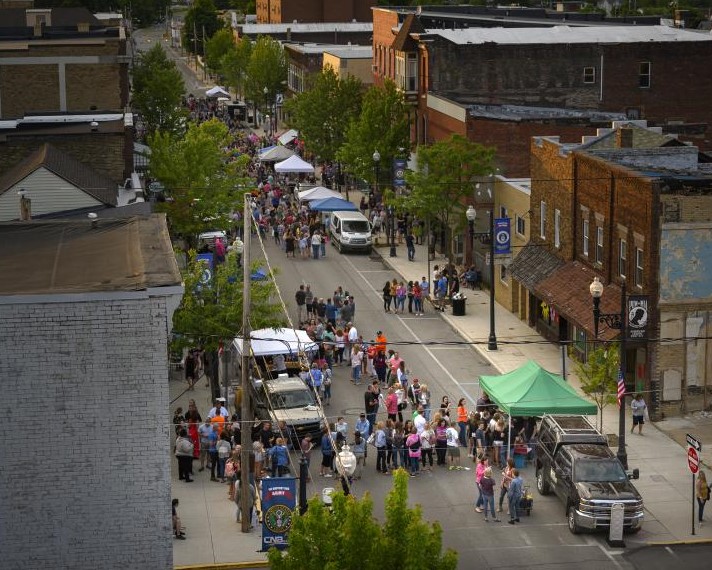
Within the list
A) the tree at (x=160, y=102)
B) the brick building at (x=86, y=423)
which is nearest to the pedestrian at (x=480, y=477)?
the brick building at (x=86, y=423)

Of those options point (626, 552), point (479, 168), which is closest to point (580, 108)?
point (479, 168)

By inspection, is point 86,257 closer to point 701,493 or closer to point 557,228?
point 701,493

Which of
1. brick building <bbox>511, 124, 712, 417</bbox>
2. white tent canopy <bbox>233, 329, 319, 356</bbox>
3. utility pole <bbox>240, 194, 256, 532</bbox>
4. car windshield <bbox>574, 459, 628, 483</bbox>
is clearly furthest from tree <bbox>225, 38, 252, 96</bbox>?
car windshield <bbox>574, 459, 628, 483</bbox>

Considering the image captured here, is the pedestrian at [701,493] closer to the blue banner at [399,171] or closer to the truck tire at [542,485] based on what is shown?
the truck tire at [542,485]

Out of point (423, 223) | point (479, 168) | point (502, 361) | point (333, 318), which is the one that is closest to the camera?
point (502, 361)

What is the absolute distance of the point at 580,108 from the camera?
260 feet

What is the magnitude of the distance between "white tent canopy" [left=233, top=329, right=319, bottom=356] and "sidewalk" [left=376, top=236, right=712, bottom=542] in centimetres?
543

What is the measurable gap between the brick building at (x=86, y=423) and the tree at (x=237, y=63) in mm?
115351

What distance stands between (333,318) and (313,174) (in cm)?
3690

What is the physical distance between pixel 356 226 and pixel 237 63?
238 ft

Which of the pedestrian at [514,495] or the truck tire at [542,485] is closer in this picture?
the pedestrian at [514,495]

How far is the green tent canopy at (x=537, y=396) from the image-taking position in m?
38.1

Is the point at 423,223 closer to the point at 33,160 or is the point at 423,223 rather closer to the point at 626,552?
the point at 33,160

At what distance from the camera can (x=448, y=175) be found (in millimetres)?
63406
